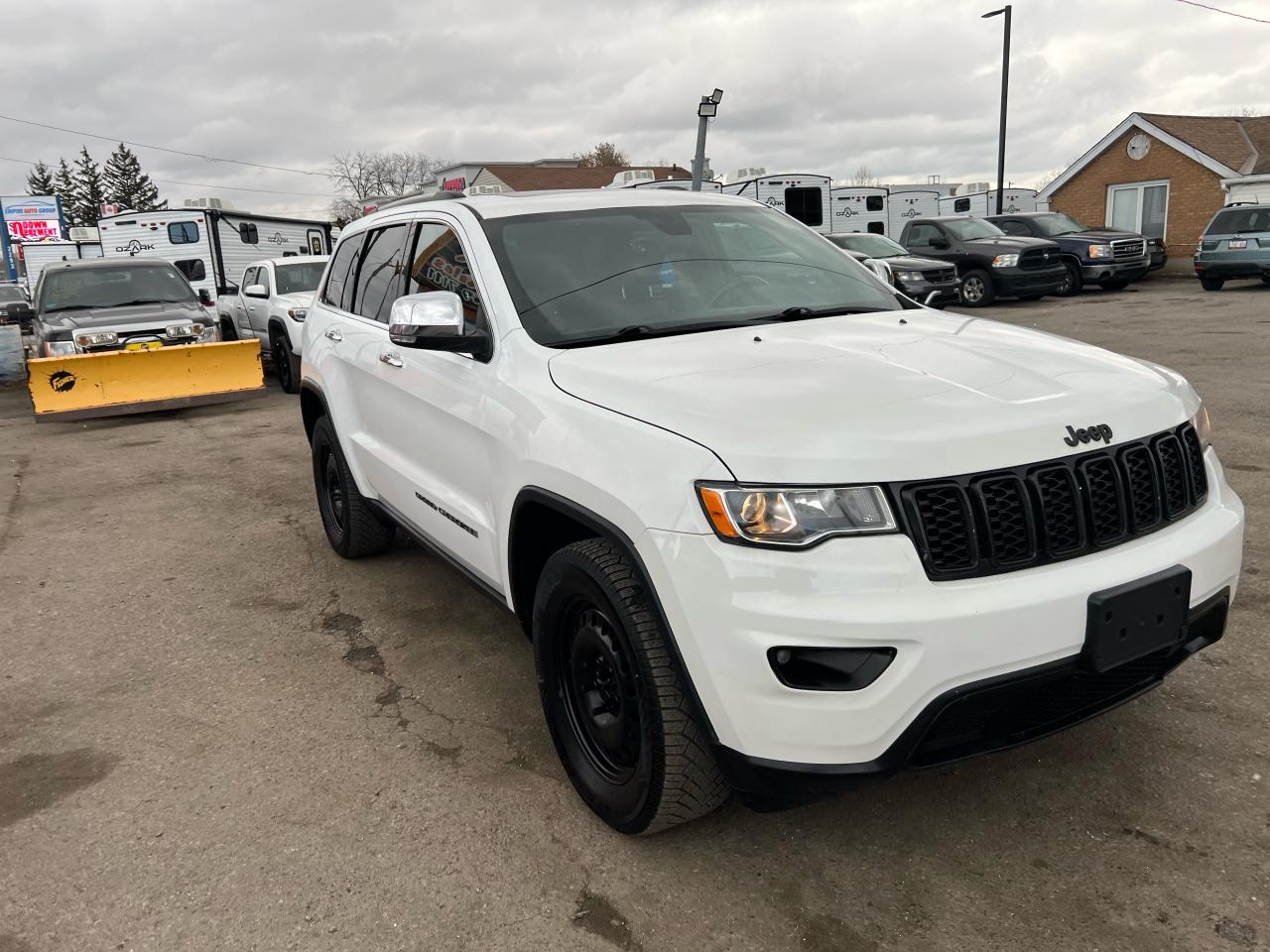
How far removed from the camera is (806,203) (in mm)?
24297

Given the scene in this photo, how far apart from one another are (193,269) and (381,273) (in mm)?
15947

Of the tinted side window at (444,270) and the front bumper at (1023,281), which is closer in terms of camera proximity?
the tinted side window at (444,270)

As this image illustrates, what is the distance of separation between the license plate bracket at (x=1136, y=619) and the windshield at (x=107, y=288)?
12.0 m

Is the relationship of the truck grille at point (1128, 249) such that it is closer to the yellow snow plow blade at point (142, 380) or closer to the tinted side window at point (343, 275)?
the yellow snow plow blade at point (142, 380)

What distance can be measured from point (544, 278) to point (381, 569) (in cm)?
249

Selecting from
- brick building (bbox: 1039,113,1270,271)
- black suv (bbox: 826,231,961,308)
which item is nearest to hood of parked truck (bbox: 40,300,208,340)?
black suv (bbox: 826,231,961,308)

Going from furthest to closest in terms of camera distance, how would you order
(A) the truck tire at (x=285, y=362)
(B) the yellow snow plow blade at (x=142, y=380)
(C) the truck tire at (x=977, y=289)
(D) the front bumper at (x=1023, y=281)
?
(C) the truck tire at (x=977, y=289)
(D) the front bumper at (x=1023, y=281)
(A) the truck tire at (x=285, y=362)
(B) the yellow snow plow blade at (x=142, y=380)

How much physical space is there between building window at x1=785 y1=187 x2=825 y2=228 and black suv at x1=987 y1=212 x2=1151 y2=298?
5103 millimetres

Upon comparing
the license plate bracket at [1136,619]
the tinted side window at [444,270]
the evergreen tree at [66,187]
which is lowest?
the license plate bracket at [1136,619]

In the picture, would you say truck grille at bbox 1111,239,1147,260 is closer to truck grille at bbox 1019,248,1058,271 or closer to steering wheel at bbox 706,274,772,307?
truck grille at bbox 1019,248,1058,271

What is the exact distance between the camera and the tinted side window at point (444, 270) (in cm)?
340

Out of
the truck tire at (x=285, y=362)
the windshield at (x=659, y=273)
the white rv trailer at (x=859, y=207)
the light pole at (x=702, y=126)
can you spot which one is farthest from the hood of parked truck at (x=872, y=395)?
the white rv trailer at (x=859, y=207)

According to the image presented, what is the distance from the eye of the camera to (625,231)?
11.9 ft

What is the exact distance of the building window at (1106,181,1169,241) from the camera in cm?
2856
